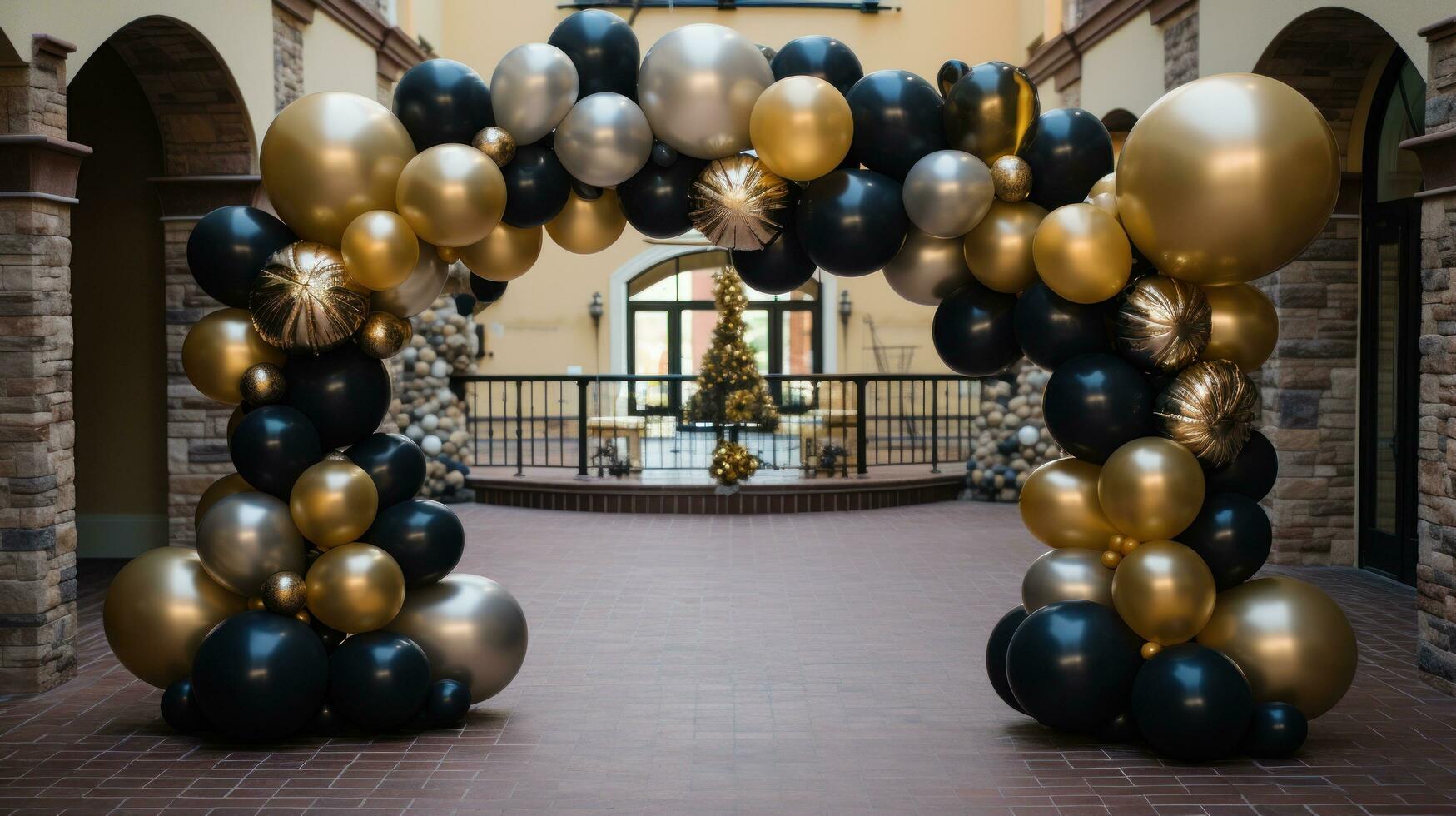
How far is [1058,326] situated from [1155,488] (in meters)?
0.76

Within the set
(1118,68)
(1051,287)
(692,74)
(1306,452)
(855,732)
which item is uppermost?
(1118,68)

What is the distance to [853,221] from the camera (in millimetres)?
5027

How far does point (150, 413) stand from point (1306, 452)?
345 inches

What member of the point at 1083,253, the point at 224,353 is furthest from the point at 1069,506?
the point at 224,353

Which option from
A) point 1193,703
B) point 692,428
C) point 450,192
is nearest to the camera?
point 1193,703

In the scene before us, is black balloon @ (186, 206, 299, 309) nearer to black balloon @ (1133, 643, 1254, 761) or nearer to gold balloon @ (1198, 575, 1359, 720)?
black balloon @ (1133, 643, 1254, 761)

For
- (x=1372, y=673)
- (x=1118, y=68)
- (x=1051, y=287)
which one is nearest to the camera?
(x=1051, y=287)

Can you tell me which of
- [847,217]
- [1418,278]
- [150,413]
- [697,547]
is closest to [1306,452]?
[1418,278]

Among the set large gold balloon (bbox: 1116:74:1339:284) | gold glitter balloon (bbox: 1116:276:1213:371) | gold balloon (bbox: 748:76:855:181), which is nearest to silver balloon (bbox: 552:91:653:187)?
gold balloon (bbox: 748:76:855:181)

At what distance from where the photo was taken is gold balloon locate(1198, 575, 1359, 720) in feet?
16.2

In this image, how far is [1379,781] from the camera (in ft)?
15.4

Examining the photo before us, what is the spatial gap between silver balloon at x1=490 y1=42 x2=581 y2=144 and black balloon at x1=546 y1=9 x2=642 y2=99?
0.25 feet

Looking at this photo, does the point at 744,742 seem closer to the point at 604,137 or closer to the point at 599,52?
the point at 604,137

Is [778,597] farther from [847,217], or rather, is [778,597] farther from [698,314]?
[698,314]
